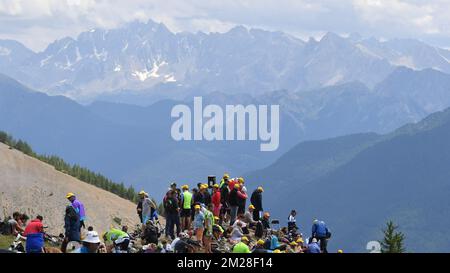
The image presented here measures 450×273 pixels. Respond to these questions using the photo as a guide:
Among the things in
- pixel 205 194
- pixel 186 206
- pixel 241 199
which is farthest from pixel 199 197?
pixel 241 199

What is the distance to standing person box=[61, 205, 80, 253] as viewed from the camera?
24.9 meters

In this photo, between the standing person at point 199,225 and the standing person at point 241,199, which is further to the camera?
the standing person at point 241,199

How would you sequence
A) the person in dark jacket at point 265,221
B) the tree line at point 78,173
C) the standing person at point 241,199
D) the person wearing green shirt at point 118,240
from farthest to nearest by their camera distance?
the tree line at point 78,173, the person in dark jacket at point 265,221, the standing person at point 241,199, the person wearing green shirt at point 118,240

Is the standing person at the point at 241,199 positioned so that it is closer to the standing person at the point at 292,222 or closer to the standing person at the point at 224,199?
the standing person at the point at 224,199

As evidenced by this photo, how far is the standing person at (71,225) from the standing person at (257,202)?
28.9 feet

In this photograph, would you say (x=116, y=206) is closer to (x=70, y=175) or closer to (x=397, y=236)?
(x=70, y=175)

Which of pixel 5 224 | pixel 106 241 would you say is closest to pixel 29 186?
pixel 5 224

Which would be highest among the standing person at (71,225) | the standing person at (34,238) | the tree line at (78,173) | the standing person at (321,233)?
the tree line at (78,173)

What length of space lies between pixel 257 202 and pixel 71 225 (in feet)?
31.4

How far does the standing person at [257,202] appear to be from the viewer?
1271 inches

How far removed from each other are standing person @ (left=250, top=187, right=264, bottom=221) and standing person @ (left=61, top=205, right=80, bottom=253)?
882 centimetres

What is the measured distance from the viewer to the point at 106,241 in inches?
977

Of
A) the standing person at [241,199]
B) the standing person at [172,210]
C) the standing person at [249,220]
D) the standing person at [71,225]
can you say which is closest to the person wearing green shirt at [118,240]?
the standing person at [71,225]
